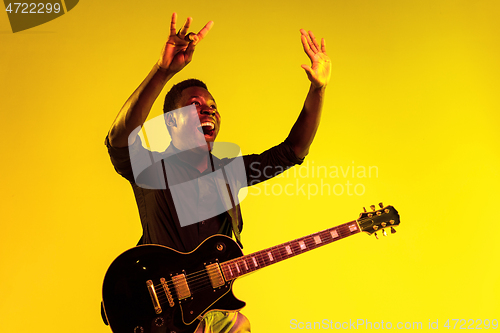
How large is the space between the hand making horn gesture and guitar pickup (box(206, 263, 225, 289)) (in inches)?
35.5

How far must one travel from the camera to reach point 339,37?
2736 mm

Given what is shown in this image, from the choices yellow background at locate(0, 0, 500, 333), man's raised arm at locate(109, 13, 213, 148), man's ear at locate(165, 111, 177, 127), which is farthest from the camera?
yellow background at locate(0, 0, 500, 333)

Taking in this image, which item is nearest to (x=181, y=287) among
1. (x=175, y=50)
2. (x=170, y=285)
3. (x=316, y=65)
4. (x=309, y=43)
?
(x=170, y=285)

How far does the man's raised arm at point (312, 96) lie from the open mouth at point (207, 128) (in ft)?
1.28

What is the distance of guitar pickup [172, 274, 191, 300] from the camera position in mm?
1385

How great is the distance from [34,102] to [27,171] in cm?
45

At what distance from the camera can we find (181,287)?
139 centimetres

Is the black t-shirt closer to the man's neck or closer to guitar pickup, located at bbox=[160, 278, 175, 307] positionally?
the man's neck

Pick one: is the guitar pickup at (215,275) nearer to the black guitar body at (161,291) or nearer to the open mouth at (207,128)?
the black guitar body at (161,291)

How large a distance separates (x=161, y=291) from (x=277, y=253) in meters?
0.50

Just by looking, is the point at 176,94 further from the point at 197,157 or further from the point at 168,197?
the point at 168,197

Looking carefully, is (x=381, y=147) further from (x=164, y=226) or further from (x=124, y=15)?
(x=124, y=15)

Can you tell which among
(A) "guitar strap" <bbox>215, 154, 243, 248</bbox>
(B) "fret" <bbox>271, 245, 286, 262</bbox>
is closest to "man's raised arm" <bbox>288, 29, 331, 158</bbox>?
(A) "guitar strap" <bbox>215, 154, 243, 248</bbox>

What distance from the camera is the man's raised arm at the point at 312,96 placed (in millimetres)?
1674
